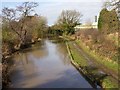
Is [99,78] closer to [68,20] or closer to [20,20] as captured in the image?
[20,20]

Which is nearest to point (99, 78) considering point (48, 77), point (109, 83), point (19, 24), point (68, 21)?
point (109, 83)

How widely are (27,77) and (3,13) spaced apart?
Result: 21.1m

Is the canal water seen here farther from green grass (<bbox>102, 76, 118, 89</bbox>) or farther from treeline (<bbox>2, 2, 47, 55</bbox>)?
treeline (<bbox>2, 2, 47, 55</bbox>)

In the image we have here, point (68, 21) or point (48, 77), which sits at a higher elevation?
point (68, 21)

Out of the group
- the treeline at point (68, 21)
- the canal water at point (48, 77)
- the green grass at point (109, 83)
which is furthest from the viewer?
the treeline at point (68, 21)

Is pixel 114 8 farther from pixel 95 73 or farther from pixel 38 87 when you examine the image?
pixel 38 87

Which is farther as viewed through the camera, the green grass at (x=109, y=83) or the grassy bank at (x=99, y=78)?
the grassy bank at (x=99, y=78)

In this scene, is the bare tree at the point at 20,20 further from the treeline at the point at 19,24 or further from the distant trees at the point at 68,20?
the distant trees at the point at 68,20

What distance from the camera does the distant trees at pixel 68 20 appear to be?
5762 cm

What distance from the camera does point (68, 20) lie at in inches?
2319

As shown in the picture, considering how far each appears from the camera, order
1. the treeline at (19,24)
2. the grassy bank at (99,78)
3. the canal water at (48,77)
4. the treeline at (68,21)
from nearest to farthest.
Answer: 1. the grassy bank at (99,78)
2. the canal water at (48,77)
3. the treeline at (19,24)
4. the treeline at (68,21)

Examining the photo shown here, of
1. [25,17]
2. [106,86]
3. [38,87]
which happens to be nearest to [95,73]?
[106,86]

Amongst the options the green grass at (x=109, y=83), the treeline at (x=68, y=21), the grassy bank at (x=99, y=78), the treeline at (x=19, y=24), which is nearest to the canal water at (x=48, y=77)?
the grassy bank at (x=99, y=78)

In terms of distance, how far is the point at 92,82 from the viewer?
45.3 feet
